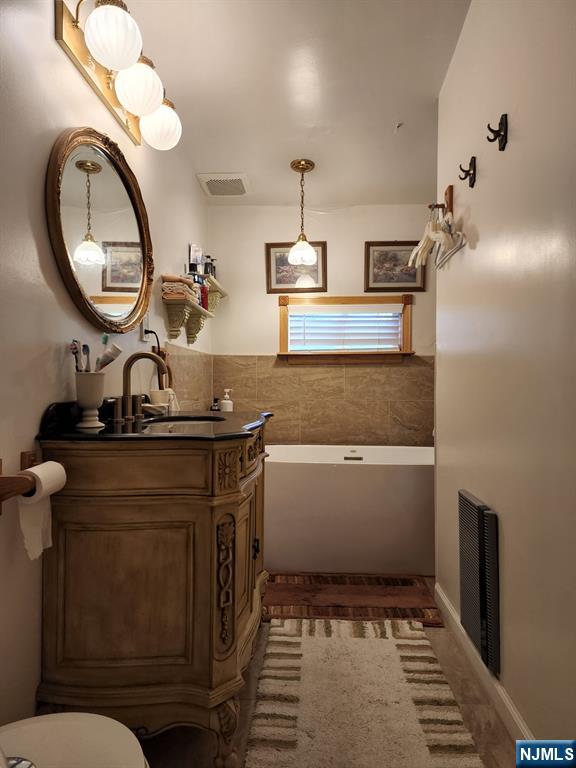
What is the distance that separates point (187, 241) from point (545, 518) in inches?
112

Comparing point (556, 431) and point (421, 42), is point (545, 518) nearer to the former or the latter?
point (556, 431)

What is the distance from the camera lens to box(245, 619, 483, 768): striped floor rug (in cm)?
152

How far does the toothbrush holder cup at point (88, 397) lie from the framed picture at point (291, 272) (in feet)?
9.09

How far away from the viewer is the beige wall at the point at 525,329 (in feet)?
4.00

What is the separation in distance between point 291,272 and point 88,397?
2.87 meters

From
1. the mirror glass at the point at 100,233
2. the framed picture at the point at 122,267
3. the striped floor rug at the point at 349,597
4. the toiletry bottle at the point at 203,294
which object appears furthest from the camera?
the toiletry bottle at the point at 203,294

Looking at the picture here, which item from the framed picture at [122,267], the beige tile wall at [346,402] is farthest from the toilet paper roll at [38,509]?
the beige tile wall at [346,402]

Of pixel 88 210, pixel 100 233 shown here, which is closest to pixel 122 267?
pixel 100 233

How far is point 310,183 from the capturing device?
3730 millimetres

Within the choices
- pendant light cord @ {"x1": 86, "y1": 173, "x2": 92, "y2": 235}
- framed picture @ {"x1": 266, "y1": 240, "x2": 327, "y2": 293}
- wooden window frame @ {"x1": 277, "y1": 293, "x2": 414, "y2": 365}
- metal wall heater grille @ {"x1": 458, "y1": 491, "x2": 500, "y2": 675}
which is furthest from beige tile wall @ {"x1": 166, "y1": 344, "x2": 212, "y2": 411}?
metal wall heater grille @ {"x1": 458, "y1": 491, "x2": 500, "y2": 675}

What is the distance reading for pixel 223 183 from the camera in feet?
12.2

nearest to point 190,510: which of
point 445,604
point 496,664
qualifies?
point 496,664

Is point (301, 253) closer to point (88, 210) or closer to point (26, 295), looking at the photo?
point (88, 210)

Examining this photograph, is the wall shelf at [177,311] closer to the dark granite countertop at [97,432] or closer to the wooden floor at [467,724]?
the dark granite countertop at [97,432]
